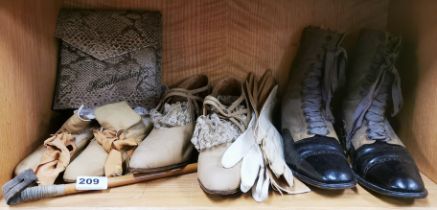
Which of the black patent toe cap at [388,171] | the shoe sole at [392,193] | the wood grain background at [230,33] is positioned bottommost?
the shoe sole at [392,193]

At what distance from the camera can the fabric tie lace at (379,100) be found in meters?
0.58

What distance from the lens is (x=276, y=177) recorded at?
500 millimetres

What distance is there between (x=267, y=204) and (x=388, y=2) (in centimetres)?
51

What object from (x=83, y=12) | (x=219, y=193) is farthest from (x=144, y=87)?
(x=219, y=193)

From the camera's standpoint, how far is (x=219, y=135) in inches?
21.3

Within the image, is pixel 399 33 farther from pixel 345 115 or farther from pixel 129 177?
pixel 129 177

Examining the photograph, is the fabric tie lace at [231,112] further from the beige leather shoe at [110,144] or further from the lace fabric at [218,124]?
the beige leather shoe at [110,144]

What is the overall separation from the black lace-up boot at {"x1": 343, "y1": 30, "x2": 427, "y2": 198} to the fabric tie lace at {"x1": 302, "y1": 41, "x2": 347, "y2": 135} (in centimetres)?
3

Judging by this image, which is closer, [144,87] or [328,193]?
[328,193]

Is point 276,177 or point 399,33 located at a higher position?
point 399,33

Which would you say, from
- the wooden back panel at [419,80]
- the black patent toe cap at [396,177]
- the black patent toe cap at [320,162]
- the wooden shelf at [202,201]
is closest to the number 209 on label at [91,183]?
the wooden shelf at [202,201]

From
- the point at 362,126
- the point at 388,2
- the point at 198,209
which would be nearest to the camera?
the point at 198,209

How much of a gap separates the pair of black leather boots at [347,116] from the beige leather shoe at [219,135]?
0.30ft

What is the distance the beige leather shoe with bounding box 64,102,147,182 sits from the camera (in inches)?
20.2
